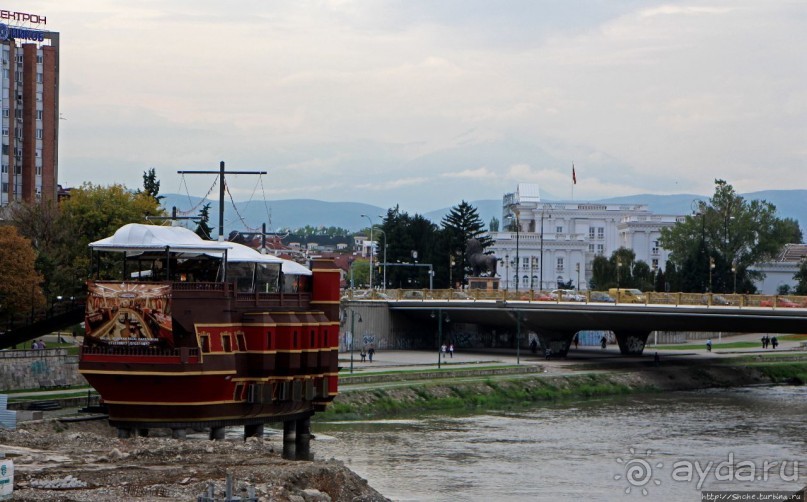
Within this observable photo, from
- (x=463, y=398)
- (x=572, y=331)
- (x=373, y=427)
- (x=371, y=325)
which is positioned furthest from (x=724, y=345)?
(x=373, y=427)

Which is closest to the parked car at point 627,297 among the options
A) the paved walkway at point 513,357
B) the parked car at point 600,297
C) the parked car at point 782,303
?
the parked car at point 600,297

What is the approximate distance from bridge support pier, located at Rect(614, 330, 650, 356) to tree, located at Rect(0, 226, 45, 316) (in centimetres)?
6516

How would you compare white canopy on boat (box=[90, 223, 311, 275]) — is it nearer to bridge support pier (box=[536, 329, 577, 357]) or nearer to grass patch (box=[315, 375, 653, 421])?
grass patch (box=[315, 375, 653, 421])

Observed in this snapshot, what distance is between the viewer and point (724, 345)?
526 ft

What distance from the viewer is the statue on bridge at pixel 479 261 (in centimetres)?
15588

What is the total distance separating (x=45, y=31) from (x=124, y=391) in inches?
4091

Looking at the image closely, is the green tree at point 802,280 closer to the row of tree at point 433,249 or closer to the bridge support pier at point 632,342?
the row of tree at point 433,249

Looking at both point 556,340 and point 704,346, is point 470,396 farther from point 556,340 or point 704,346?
point 704,346

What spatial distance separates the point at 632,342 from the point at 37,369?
71.8 meters

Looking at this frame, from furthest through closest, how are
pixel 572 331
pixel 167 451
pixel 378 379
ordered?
pixel 572 331, pixel 378 379, pixel 167 451

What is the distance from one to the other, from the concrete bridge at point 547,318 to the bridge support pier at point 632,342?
94 mm

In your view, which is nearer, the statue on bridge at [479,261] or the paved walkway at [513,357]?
the paved walkway at [513,357]

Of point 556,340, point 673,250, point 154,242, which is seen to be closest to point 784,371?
point 556,340

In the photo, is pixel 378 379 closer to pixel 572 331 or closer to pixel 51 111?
pixel 572 331
